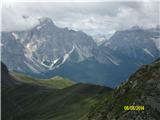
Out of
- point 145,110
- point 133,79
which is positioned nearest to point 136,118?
point 145,110

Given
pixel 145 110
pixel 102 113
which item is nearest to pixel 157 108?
pixel 145 110

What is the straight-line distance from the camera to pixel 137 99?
84.6m

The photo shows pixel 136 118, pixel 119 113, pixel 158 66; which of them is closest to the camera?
pixel 136 118

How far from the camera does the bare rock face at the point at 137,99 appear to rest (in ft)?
267

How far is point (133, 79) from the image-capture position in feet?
307

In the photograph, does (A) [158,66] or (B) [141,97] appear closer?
(B) [141,97]

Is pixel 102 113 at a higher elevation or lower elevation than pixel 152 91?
lower

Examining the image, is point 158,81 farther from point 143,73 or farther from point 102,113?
point 102,113

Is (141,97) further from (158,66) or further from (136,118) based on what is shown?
(158,66)

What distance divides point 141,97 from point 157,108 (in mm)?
4766

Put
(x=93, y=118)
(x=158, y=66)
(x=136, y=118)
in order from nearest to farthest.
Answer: (x=136, y=118) → (x=158, y=66) → (x=93, y=118)

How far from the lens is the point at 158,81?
86.3 meters

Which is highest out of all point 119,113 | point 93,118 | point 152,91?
point 152,91

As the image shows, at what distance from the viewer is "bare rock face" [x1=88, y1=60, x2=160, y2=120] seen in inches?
3209
